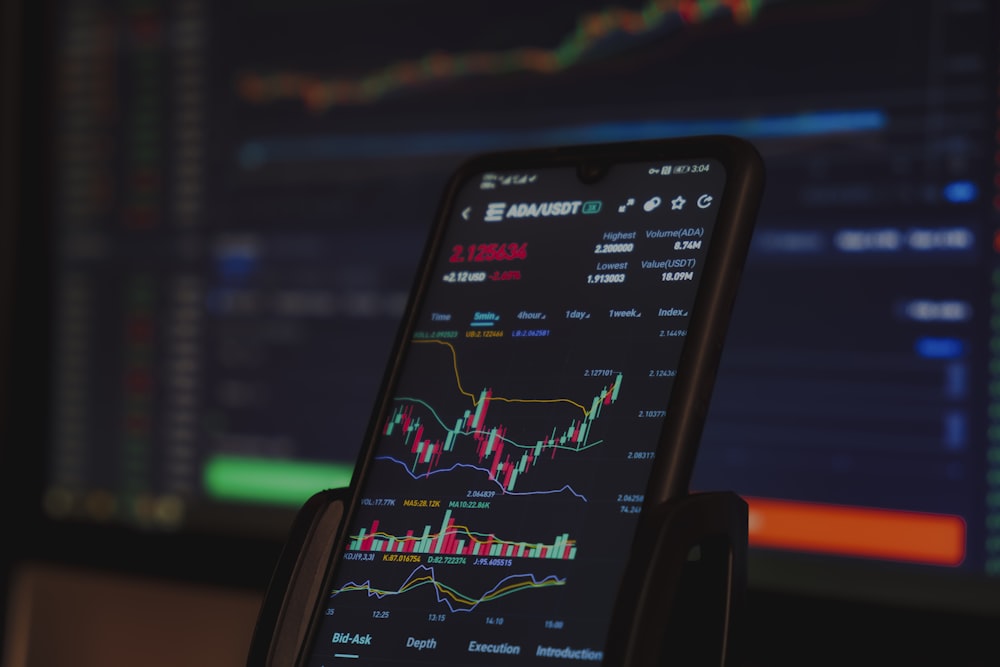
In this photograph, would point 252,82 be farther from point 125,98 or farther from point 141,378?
point 141,378

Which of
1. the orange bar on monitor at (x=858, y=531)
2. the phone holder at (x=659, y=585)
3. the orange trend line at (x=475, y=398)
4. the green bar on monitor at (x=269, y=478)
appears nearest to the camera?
the phone holder at (x=659, y=585)

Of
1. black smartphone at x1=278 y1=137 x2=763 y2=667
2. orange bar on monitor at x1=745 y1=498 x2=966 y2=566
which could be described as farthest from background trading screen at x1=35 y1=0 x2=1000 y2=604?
black smartphone at x1=278 y1=137 x2=763 y2=667

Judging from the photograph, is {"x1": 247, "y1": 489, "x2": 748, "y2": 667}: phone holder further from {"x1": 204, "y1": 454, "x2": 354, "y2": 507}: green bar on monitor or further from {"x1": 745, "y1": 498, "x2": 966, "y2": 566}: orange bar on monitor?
{"x1": 204, "y1": 454, "x2": 354, "y2": 507}: green bar on monitor

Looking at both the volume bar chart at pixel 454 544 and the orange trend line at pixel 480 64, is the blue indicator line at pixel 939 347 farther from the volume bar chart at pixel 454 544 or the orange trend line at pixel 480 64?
the volume bar chart at pixel 454 544

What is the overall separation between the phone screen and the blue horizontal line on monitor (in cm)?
38

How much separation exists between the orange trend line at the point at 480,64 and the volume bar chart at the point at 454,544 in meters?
0.68

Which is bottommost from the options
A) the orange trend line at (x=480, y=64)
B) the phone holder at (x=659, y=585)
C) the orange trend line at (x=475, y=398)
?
the phone holder at (x=659, y=585)

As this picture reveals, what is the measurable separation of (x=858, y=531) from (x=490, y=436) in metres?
0.52

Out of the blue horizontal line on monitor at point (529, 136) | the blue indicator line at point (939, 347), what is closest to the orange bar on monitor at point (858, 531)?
the blue indicator line at point (939, 347)

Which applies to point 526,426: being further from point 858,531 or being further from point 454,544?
point 858,531

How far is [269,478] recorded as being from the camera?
1305 mm

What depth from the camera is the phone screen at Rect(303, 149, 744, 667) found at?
581 millimetres

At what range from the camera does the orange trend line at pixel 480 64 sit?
45.3 inches

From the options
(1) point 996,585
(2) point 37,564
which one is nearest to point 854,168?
(1) point 996,585
